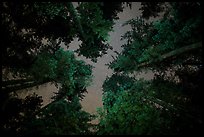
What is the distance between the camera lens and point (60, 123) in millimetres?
7836

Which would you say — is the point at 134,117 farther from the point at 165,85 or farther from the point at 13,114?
the point at 13,114

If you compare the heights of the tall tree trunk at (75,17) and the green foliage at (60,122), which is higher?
the tall tree trunk at (75,17)

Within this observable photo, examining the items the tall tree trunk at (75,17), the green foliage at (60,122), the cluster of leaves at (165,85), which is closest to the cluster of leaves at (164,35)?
the cluster of leaves at (165,85)

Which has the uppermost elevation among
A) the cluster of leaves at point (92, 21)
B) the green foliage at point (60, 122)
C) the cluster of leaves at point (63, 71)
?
the cluster of leaves at point (92, 21)

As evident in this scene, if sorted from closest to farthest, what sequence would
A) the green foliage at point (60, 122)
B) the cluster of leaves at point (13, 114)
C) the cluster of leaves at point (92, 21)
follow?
the green foliage at point (60, 122), the cluster of leaves at point (13, 114), the cluster of leaves at point (92, 21)

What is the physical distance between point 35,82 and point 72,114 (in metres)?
1.77

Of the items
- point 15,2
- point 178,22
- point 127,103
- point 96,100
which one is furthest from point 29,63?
point 96,100

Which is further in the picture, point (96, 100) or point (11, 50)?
point (96, 100)

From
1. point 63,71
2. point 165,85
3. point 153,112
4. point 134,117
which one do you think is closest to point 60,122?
point 63,71

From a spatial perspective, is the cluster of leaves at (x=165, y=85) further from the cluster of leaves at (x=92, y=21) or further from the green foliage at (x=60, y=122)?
the cluster of leaves at (x=92, y=21)

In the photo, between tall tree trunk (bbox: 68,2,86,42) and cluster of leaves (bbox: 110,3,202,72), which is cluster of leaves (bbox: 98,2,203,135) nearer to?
cluster of leaves (bbox: 110,3,202,72)

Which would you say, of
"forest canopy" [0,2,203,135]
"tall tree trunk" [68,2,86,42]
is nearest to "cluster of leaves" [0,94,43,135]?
"forest canopy" [0,2,203,135]

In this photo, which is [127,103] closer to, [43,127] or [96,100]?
[43,127]

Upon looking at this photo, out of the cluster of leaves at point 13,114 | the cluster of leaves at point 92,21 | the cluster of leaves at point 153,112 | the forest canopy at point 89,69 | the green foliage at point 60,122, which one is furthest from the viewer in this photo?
the cluster of leaves at point 92,21
